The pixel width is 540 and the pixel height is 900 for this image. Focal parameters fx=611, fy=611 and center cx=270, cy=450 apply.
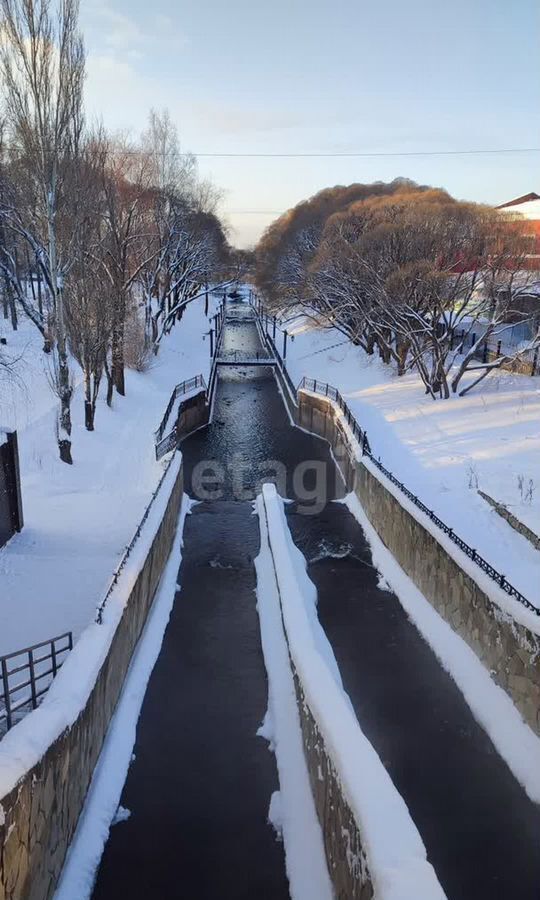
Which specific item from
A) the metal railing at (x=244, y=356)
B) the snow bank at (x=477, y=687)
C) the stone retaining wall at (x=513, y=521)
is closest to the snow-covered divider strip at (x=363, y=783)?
the snow bank at (x=477, y=687)

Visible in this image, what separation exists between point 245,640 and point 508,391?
50.0 ft

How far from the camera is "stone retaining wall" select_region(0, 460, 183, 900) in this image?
4.64m

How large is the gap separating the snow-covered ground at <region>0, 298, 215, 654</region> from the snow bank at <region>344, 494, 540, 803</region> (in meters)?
5.46

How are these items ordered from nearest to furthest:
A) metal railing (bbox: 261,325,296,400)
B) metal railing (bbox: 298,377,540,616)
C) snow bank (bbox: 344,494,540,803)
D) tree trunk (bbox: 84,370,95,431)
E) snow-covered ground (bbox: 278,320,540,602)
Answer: snow bank (bbox: 344,494,540,803)
metal railing (bbox: 298,377,540,616)
snow-covered ground (bbox: 278,320,540,602)
tree trunk (bbox: 84,370,95,431)
metal railing (bbox: 261,325,296,400)

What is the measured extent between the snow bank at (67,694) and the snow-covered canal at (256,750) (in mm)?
1469

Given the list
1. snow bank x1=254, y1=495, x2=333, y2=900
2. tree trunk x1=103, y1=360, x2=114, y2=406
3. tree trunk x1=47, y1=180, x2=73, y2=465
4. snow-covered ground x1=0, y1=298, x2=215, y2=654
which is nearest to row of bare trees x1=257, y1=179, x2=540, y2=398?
snow-covered ground x1=0, y1=298, x2=215, y2=654

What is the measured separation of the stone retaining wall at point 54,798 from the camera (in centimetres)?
464

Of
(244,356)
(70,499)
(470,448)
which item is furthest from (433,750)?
(244,356)

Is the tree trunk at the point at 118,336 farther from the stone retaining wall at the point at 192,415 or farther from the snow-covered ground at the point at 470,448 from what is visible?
the snow-covered ground at the point at 470,448

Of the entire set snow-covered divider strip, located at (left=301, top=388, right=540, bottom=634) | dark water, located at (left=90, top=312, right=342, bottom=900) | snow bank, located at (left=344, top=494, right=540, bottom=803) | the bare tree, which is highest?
the bare tree

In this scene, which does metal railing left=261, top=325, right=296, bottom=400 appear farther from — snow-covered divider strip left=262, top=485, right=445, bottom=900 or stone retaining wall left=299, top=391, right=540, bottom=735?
snow-covered divider strip left=262, top=485, right=445, bottom=900

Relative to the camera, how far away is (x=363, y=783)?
5.36 metres

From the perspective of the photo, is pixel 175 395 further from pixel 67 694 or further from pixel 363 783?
pixel 363 783

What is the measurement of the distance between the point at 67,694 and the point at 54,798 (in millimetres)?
955
